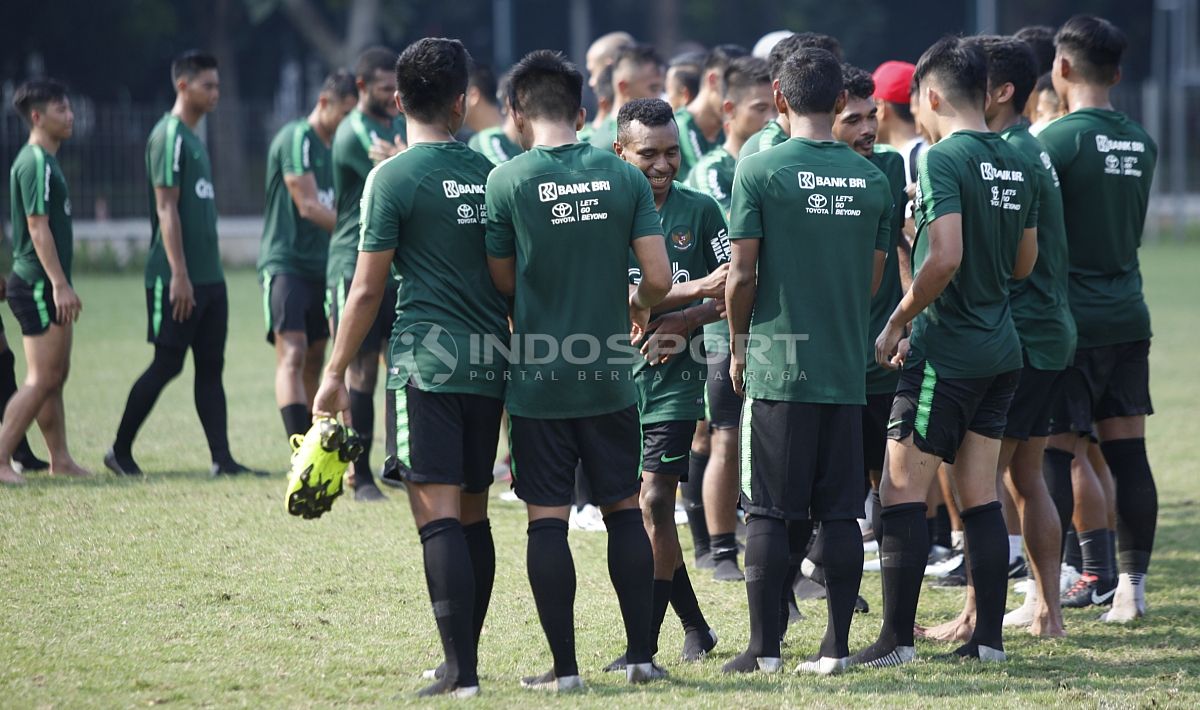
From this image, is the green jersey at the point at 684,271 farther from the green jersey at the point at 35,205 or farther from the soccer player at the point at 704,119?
the green jersey at the point at 35,205

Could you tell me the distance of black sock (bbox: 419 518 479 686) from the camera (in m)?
4.88

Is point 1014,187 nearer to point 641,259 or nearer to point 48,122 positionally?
point 641,259

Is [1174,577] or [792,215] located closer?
[792,215]

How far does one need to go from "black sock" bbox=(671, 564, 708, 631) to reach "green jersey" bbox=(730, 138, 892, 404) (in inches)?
36.5

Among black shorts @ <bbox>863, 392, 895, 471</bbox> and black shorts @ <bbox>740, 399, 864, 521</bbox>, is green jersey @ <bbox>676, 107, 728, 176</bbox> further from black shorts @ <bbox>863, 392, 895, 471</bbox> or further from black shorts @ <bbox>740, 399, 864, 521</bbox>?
black shorts @ <bbox>740, 399, 864, 521</bbox>

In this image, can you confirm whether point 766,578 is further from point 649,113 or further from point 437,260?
point 649,113

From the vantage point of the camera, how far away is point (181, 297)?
8812 mm

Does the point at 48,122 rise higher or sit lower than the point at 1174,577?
higher

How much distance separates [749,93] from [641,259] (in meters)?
2.79

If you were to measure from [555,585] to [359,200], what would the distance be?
14.6 ft

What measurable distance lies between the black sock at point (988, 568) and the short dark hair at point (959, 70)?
1.65m

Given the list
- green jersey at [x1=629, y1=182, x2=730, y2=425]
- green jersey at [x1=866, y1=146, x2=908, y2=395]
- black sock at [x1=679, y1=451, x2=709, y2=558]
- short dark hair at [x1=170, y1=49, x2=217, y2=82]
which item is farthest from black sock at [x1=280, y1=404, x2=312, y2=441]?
green jersey at [x1=866, y1=146, x2=908, y2=395]

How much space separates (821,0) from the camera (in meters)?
46.2

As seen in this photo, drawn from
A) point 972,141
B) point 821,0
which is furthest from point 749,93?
point 821,0
